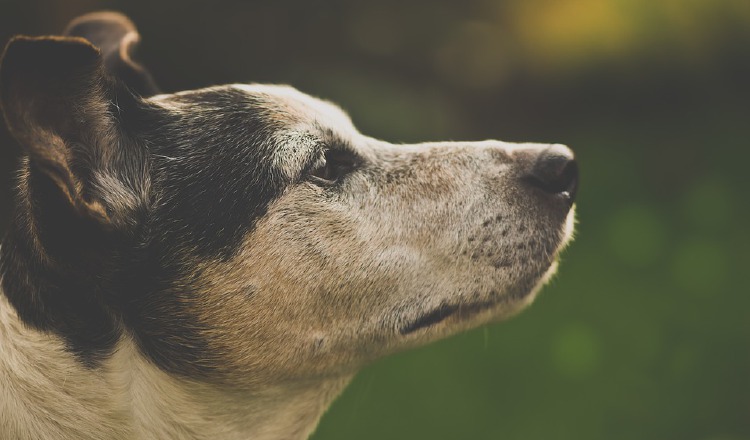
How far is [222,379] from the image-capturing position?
279 centimetres

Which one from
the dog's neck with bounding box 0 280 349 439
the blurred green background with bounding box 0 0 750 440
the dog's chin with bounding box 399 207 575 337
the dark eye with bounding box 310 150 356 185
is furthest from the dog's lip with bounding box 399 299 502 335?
the blurred green background with bounding box 0 0 750 440

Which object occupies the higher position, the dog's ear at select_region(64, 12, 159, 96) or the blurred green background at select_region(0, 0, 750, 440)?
the dog's ear at select_region(64, 12, 159, 96)

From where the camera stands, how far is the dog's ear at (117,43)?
11.2 feet

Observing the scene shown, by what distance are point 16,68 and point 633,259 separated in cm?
485

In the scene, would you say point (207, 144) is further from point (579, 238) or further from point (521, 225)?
point (579, 238)

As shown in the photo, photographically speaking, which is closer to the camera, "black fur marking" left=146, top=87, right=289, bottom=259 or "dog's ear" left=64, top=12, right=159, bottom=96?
"black fur marking" left=146, top=87, right=289, bottom=259

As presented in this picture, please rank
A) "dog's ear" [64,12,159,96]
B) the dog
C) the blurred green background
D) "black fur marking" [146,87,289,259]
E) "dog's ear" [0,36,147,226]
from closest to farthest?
1. "dog's ear" [0,36,147,226]
2. the dog
3. "black fur marking" [146,87,289,259]
4. "dog's ear" [64,12,159,96]
5. the blurred green background

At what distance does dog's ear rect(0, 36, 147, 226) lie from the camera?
2.38 m

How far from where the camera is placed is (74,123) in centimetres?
259

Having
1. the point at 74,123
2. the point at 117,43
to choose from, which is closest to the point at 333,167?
the point at 74,123

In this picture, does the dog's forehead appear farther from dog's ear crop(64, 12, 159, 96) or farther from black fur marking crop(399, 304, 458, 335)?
black fur marking crop(399, 304, 458, 335)

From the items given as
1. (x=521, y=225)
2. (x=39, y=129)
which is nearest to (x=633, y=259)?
(x=521, y=225)

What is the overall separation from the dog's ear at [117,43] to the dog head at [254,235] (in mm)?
491

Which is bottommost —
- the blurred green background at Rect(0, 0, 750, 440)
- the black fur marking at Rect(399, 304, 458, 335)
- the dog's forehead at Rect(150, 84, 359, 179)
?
the blurred green background at Rect(0, 0, 750, 440)
